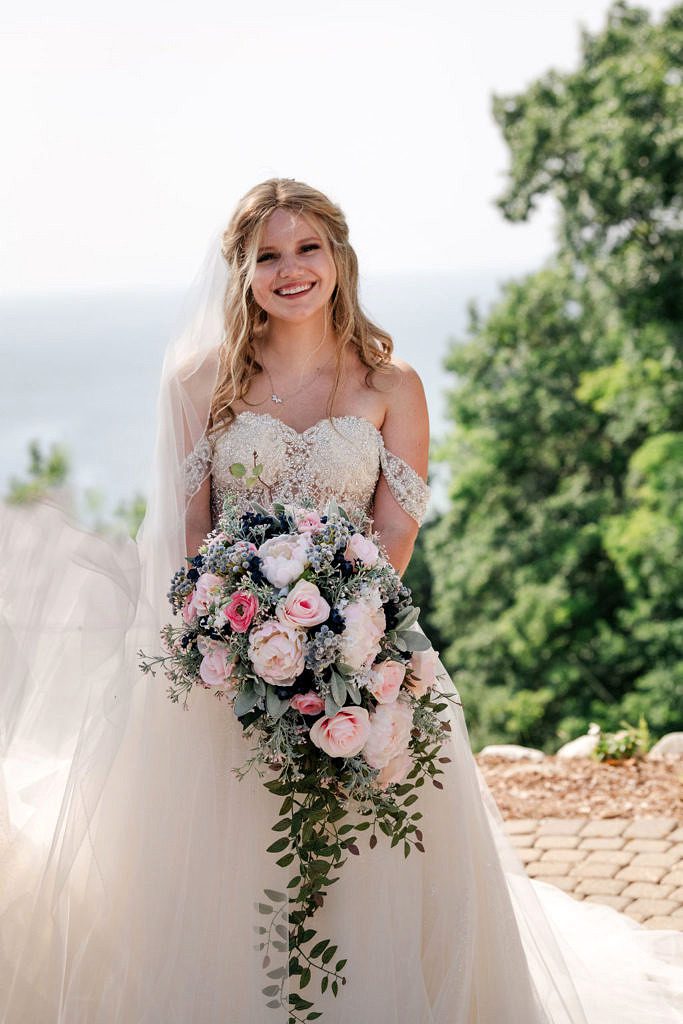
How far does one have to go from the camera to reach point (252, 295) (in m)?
3.95

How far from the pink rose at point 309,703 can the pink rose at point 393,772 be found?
28cm

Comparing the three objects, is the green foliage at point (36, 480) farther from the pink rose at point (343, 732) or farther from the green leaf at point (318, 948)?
the green leaf at point (318, 948)

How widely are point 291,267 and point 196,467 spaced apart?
0.73 metres

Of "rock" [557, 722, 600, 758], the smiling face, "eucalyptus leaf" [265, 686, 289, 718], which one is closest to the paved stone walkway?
"rock" [557, 722, 600, 758]

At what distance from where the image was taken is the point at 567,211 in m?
17.0

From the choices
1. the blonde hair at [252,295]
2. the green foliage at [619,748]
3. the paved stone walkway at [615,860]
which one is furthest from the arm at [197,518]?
the green foliage at [619,748]

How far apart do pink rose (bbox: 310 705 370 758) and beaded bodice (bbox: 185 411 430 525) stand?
106cm

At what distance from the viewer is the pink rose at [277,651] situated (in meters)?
2.85

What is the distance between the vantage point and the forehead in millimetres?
3867

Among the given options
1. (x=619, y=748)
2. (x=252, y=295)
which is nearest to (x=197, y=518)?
(x=252, y=295)

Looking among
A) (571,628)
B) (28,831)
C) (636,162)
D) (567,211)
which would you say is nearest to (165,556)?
(28,831)

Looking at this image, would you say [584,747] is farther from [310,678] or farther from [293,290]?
[310,678]

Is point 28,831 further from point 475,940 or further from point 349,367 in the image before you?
point 349,367

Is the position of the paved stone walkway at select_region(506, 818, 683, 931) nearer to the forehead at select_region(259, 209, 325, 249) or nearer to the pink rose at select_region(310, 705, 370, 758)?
the pink rose at select_region(310, 705, 370, 758)
